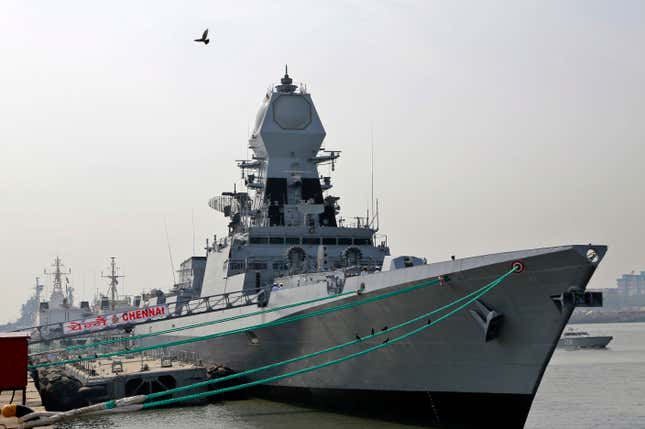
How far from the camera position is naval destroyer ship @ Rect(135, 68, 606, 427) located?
1530 centimetres

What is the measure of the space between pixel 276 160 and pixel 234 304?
7.15m

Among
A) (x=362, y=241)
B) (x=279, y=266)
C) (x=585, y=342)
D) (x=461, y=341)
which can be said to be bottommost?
(x=585, y=342)

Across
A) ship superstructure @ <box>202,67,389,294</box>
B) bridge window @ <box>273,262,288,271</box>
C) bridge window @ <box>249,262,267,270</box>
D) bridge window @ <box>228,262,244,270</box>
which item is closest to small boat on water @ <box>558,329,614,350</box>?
ship superstructure @ <box>202,67,389,294</box>

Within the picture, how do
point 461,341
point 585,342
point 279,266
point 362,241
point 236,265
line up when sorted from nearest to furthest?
point 461,341
point 279,266
point 236,265
point 362,241
point 585,342

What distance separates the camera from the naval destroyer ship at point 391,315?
15.3m

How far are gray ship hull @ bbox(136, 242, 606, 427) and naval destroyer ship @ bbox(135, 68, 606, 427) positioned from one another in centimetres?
2

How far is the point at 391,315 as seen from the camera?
17219mm

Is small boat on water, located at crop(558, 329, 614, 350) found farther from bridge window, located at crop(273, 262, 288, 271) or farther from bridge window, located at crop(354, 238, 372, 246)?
bridge window, located at crop(273, 262, 288, 271)

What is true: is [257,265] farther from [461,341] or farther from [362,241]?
[461,341]

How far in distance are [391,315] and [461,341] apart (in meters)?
1.63

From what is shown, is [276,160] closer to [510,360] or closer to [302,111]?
[302,111]

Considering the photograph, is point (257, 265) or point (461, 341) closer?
point (461, 341)

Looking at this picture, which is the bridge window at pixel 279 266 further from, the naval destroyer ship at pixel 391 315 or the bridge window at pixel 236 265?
the bridge window at pixel 236 265

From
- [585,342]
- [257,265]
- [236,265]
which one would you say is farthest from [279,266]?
[585,342]
